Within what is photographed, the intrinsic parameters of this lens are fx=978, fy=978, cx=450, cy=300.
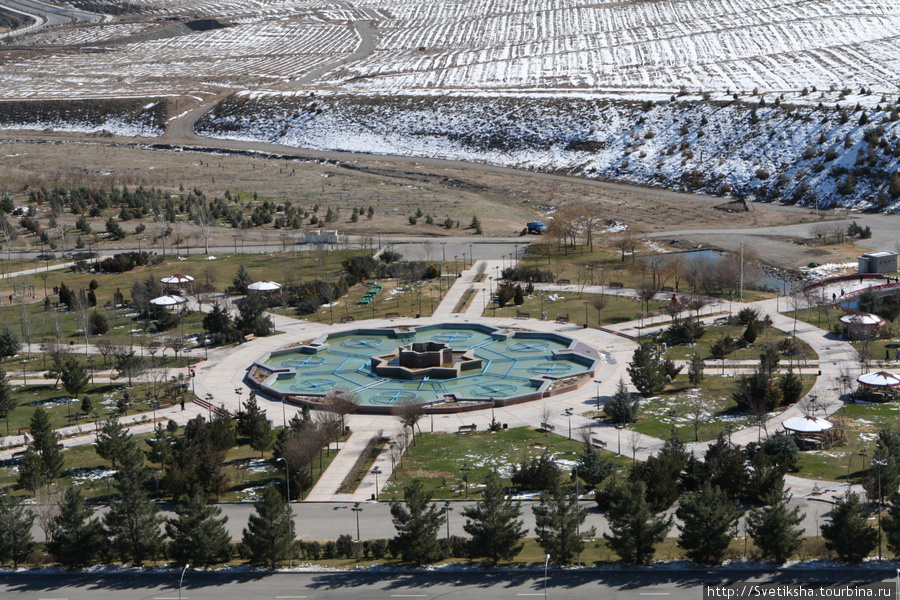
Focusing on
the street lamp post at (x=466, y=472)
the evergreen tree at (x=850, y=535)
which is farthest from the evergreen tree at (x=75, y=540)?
the evergreen tree at (x=850, y=535)

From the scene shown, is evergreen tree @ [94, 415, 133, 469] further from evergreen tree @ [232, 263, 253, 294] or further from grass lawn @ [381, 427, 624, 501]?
evergreen tree @ [232, 263, 253, 294]

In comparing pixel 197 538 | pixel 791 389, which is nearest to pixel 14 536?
pixel 197 538

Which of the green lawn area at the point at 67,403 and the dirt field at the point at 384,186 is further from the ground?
the dirt field at the point at 384,186

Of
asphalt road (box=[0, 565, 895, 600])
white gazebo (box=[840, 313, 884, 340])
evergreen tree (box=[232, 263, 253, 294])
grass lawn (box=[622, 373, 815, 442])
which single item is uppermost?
evergreen tree (box=[232, 263, 253, 294])

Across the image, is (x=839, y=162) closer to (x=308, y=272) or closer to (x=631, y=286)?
(x=631, y=286)

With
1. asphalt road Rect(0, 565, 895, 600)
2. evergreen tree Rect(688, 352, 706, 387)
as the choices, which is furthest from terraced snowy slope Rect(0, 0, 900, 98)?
asphalt road Rect(0, 565, 895, 600)

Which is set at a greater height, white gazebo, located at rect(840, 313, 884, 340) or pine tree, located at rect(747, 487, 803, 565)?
white gazebo, located at rect(840, 313, 884, 340)

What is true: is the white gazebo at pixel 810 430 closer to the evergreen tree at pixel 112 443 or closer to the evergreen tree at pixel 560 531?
the evergreen tree at pixel 560 531
